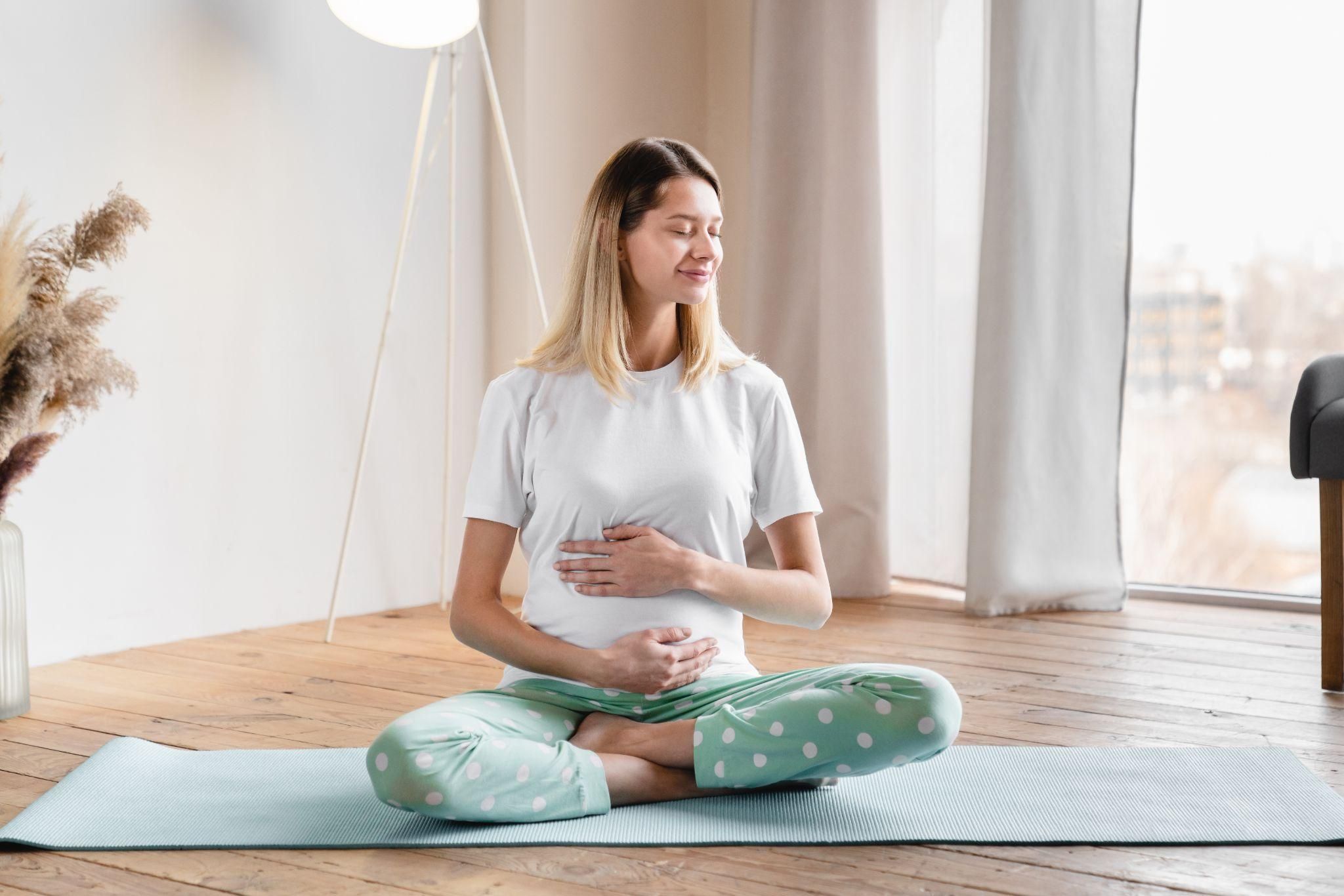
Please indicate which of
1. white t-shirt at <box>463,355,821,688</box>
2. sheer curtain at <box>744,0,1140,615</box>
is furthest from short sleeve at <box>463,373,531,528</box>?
sheer curtain at <box>744,0,1140,615</box>

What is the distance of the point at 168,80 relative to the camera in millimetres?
2500

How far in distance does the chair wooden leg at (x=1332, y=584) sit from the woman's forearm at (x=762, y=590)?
1014 millimetres

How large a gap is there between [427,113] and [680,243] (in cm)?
135

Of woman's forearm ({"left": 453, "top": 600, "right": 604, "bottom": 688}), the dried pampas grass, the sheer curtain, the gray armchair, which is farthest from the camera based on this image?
the sheer curtain

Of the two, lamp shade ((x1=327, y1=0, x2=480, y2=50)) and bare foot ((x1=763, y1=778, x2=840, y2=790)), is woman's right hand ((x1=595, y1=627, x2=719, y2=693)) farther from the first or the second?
lamp shade ((x1=327, y1=0, x2=480, y2=50))

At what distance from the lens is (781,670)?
2.28 meters

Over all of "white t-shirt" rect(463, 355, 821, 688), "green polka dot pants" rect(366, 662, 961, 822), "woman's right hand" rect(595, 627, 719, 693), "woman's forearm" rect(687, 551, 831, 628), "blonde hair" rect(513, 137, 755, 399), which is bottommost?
"green polka dot pants" rect(366, 662, 961, 822)

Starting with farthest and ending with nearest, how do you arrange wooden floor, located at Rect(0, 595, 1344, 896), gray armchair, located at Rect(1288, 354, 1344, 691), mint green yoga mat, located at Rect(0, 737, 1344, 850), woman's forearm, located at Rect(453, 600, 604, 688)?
gray armchair, located at Rect(1288, 354, 1344, 691) < woman's forearm, located at Rect(453, 600, 604, 688) < mint green yoga mat, located at Rect(0, 737, 1344, 850) < wooden floor, located at Rect(0, 595, 1344, 896)

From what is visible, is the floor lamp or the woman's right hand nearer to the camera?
the woman's right hand

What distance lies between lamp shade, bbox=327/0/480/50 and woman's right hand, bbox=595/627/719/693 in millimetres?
1537

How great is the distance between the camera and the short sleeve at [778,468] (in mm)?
1572

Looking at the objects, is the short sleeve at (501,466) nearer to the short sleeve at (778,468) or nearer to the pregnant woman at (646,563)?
the pregnant woman at (646,563)

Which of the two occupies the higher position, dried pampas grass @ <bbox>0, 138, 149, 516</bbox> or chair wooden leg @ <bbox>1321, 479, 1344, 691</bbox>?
dried pampas grass @ <bbox>0, 138, 149, 516</bbox>

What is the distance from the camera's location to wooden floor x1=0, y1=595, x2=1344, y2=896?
126cm
